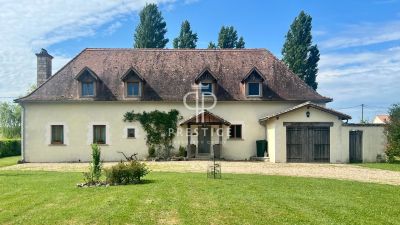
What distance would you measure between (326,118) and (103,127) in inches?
586

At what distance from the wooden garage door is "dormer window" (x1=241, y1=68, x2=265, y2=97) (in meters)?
4.29

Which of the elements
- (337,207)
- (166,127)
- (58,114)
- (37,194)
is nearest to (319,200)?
(337,207)

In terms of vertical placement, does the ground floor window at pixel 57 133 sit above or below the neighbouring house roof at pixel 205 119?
below

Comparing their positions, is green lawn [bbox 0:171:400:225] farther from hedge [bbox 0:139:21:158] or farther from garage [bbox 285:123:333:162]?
hedge [bbox 0:139:21:158]

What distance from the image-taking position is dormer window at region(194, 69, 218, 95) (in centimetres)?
3008

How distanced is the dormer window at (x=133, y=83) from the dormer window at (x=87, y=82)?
2.09 meters

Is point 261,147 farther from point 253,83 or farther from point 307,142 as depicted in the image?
point 253,83

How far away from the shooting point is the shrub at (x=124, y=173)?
49.6ft

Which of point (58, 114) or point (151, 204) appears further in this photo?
point (58, 114)

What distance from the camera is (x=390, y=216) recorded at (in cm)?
948

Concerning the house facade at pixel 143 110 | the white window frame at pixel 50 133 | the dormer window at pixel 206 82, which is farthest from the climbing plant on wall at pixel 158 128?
the white window frame at pixel 50 133

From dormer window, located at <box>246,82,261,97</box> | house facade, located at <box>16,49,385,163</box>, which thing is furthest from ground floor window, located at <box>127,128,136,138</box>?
dormer window, located at <box>246,82,261,97</box>

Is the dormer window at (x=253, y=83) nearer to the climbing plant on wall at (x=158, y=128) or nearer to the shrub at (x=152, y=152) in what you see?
the climbing plant on wall at (x=158, y=128)

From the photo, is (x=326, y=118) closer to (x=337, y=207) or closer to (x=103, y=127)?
(x=103, y=127)
